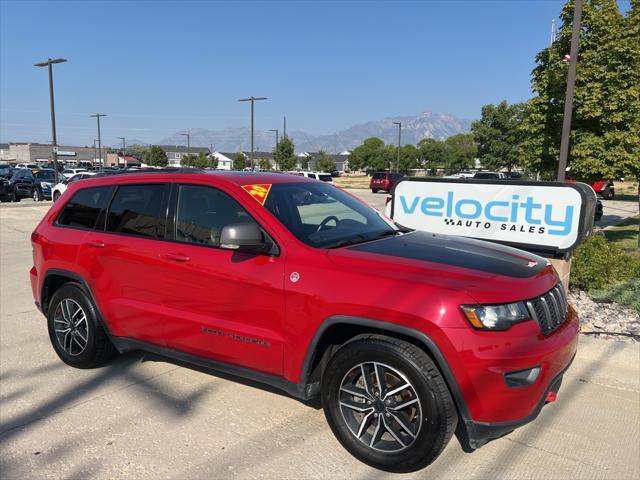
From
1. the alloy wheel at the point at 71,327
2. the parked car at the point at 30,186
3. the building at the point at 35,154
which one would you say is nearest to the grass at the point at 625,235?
the alloy wheel at the point at 71,327

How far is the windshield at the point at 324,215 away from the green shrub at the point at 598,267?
13.3 ft

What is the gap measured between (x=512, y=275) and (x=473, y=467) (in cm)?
115

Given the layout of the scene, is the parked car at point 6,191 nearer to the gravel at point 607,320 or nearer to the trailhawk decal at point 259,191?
the trailhawk decal at point 259,191

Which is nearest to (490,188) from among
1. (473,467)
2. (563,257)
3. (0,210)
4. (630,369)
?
(563,257)

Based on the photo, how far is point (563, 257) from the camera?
227 inches

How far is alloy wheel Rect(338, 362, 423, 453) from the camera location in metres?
2.80

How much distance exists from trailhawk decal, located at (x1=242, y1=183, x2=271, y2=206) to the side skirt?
3.72ft

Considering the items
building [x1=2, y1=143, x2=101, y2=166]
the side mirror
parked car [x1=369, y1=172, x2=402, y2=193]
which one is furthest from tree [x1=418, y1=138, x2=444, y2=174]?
the side mirror

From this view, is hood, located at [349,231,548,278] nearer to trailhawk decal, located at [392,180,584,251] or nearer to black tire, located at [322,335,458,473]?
black tire, located at [322,335,458,473]

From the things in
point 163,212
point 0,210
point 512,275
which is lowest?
point 0,210

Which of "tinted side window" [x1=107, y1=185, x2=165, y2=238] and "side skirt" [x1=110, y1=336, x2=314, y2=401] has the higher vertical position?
"tinted side window" [x1=107, y1=185, x2=165, y2=238]

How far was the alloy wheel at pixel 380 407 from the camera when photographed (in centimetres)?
280

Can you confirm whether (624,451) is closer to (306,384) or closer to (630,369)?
(630,369)

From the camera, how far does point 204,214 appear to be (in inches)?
144
